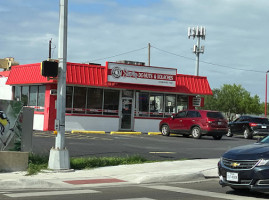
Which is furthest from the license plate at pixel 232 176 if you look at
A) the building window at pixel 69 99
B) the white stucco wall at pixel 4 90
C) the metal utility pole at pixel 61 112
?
the white stucco wall at pixel 4 90

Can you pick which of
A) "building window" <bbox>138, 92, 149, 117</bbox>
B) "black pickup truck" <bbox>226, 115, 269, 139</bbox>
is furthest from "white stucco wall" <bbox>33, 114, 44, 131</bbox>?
"black pickup truck" <bbox>226, 115, 269, 139</bbox>

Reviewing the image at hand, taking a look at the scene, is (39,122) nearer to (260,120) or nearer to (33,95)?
(33,95)

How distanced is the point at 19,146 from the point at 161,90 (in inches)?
813

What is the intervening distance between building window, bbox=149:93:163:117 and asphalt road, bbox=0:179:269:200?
2198 centimetres

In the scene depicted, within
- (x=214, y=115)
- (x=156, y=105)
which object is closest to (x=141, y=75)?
(x=156, y=105)

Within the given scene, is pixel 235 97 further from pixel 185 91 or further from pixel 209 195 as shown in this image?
pixel 209 195

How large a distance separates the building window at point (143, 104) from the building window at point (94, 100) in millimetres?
3031

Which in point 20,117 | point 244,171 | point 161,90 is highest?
point 161,90

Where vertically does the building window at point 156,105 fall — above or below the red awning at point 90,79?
below

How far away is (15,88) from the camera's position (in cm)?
3381

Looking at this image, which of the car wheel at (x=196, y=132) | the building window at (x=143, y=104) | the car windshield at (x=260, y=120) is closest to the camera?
the car wheel at (x=196, y=132)

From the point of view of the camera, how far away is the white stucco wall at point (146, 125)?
32312 millimetres

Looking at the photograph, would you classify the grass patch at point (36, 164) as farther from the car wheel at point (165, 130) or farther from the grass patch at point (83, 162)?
the car wheel at point (165, 130)

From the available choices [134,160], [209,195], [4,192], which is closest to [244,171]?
[209,195]
